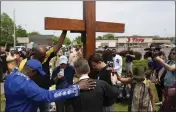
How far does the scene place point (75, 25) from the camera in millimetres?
4992

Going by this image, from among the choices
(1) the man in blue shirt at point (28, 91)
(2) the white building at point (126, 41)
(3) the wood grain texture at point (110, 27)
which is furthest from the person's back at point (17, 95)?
(2) the white building at point (126, 41)

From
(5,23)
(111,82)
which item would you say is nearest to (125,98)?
(111,82)

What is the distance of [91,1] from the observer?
516 cm

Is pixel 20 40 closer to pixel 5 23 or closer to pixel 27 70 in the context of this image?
pixel 5 23

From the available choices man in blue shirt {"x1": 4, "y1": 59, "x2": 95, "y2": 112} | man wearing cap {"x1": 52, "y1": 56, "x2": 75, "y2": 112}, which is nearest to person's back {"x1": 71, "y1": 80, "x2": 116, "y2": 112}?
man in blue shirt {"x1": 4, "y1": 59, "x2": 95, "y2": 112}

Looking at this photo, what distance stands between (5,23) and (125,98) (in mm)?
75722

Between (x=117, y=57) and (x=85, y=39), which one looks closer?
(x=85, y=39)

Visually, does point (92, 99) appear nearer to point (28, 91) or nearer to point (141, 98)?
point (28, 91)

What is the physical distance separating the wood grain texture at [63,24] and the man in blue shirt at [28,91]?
3.84 feet

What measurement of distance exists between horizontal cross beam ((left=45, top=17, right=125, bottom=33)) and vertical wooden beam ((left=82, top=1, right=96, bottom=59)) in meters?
0.07

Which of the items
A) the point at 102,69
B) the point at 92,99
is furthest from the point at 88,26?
the point at 92,99

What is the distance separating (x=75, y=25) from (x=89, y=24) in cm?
25

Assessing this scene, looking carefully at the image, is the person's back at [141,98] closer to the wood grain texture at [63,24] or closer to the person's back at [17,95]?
the wood grain texture at [63,24]

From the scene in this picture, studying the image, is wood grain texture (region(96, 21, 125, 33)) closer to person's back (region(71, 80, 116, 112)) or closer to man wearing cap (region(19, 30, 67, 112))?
man wearing cap (region(19, 30, 67, 112))
